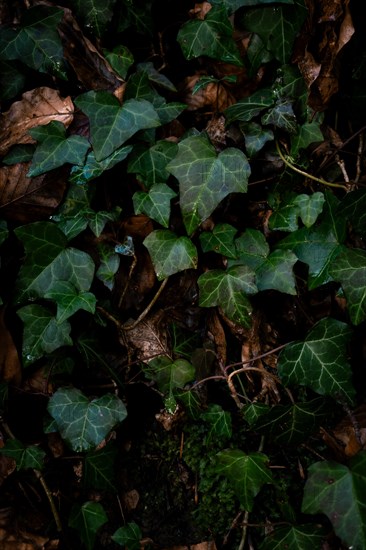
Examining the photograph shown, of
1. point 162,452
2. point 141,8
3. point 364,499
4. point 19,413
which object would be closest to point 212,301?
point 162,452

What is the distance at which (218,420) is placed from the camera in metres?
1.30

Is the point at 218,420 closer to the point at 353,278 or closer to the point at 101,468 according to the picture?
the point at 101,468

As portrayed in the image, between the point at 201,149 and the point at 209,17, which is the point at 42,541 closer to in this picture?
the point at 201,149

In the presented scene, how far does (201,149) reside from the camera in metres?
1.30

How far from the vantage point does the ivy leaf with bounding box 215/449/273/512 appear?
1157 millimetres

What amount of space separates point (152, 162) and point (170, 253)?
0.29 m

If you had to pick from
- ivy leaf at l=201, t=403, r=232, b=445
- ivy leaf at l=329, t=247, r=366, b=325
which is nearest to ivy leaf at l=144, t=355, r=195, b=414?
ivy leaf at l=201, t=403, r=232, b=445

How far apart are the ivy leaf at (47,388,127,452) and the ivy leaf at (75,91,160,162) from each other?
70 cm

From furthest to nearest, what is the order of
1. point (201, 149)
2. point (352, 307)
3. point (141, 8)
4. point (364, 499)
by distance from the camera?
point (141, 8) < point (201, 149) < point (352, 307) < point (364, 499)

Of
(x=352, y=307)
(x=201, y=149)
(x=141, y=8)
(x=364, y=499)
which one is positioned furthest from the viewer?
(x=141, y=8)

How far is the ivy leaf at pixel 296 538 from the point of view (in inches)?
44.9

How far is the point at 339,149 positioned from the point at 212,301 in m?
0.66

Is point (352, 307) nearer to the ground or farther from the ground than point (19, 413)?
farther from the ground

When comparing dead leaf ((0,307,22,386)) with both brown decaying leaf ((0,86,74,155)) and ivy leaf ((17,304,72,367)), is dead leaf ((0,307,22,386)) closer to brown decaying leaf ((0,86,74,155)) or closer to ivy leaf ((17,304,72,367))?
ivy leaf ((17,304,72,367))
